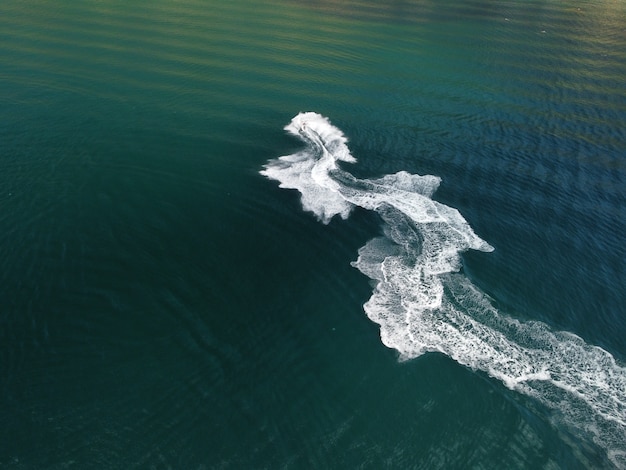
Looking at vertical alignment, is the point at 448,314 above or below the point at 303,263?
below

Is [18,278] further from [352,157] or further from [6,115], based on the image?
[352,157]

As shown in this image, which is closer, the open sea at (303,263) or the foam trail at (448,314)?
the open sea at (303,263)

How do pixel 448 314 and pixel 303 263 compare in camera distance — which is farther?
pixel 303 263

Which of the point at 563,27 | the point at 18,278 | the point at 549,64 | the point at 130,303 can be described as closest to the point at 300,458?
the point at 130,303
